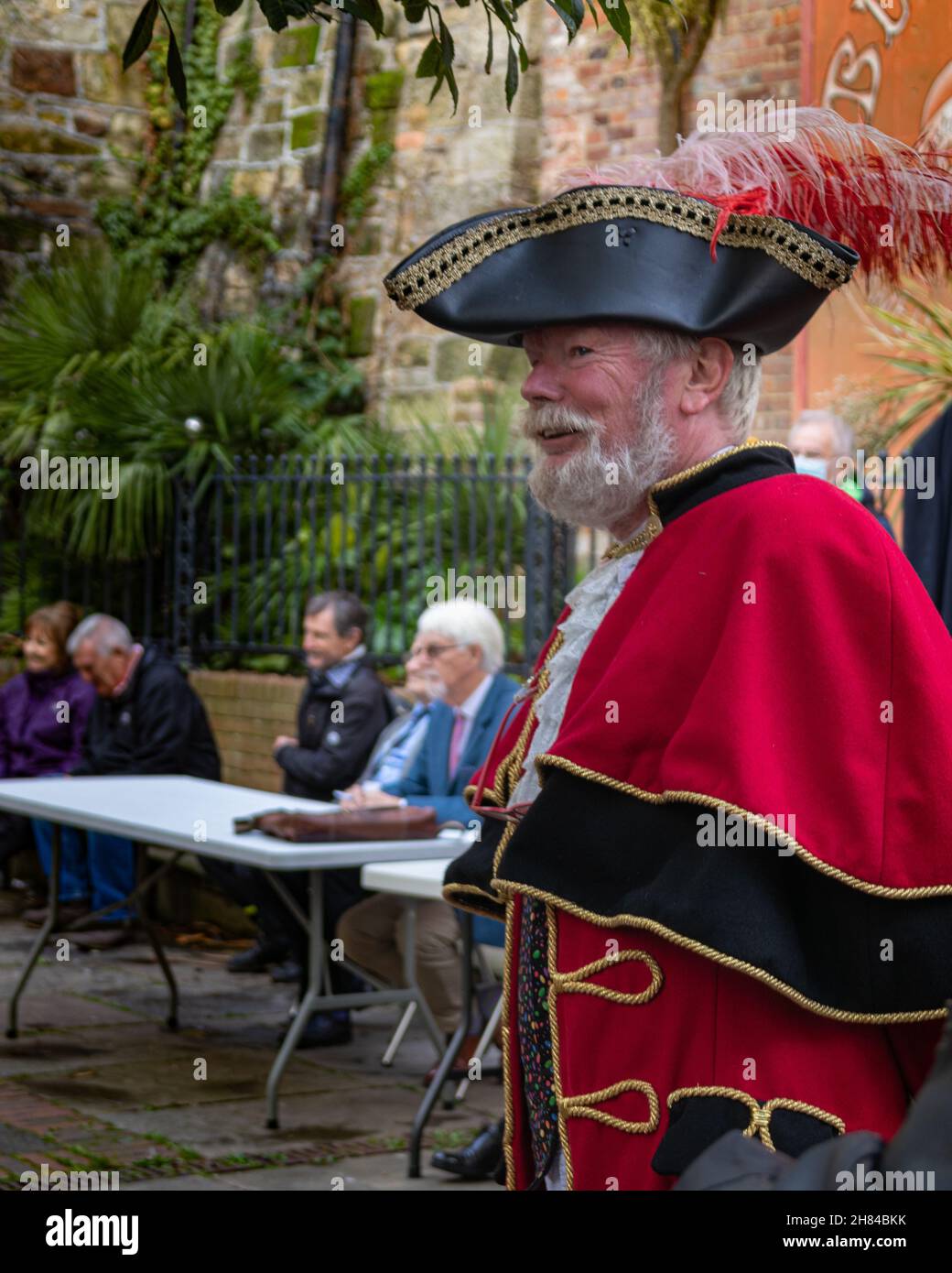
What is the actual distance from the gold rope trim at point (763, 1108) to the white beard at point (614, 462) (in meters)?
0.83

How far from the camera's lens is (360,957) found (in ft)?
20.8

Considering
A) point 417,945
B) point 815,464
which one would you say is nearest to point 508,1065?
point 815,464

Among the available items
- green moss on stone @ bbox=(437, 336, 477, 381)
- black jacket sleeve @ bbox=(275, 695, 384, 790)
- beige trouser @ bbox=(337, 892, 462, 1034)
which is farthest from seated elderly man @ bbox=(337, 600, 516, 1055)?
green moss on stone @ bbox=(437, 336, 477, 381)

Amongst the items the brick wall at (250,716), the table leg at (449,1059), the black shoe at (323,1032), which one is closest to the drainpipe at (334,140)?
the brick wall at (250,716)

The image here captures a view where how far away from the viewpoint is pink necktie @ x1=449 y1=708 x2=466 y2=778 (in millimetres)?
6355

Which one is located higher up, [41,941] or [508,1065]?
[508,1065]

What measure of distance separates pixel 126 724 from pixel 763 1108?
22.2 ft

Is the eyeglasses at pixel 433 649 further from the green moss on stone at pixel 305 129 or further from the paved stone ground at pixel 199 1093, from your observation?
the green moss on stone at pixel 305 129

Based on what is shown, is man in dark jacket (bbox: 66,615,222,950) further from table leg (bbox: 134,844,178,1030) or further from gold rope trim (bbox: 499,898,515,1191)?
gold rope trim (bbox: 499,898,515,1191)

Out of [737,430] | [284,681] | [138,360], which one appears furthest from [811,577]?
[138,360]

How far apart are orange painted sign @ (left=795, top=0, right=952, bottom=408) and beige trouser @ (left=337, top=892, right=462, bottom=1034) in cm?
325

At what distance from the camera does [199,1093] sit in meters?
6.01

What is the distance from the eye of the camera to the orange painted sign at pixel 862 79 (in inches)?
309

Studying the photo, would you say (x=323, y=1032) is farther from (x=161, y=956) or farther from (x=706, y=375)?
(x=706, y=375)
